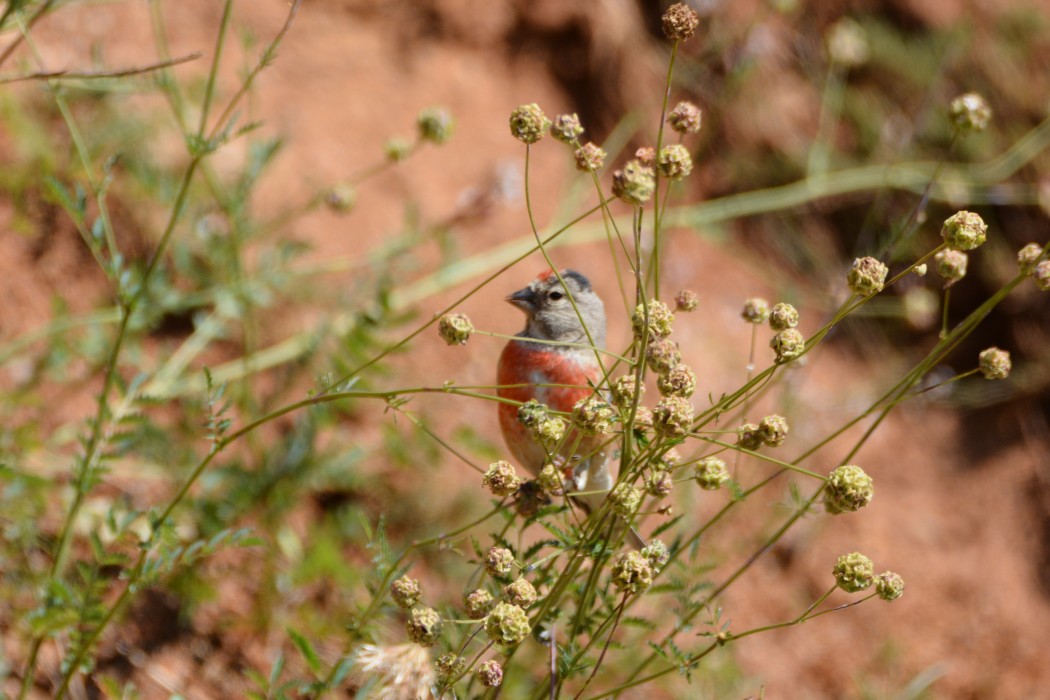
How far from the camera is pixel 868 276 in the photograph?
2008 millimetres

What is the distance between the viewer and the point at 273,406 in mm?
4027

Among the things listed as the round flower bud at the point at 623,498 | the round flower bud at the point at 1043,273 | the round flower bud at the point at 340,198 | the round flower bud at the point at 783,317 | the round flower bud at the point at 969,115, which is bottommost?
the round flower bud at the point at 623,498

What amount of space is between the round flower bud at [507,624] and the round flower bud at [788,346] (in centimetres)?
70

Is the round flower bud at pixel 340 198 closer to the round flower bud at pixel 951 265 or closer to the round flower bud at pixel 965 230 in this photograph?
the round flower bud at pixel 951 265

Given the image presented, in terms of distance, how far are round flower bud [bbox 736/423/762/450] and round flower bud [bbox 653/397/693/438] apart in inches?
7.8

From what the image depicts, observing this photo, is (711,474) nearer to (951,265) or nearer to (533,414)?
(533,414)

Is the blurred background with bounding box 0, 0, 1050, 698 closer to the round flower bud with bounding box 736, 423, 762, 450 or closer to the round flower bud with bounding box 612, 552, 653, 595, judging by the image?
the round flower bud with bounding box 736, 423, 762, 450

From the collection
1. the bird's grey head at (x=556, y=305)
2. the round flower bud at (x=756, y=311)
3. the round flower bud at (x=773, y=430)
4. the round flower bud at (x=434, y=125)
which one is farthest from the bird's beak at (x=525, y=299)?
the round flower bud at (x=773, y=430)

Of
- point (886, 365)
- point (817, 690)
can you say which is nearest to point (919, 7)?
point (886, 365)

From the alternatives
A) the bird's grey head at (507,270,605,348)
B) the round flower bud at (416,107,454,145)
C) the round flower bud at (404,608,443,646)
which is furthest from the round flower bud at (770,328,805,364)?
the round flower bud at (416,107,454,145)

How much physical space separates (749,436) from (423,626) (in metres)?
0.75

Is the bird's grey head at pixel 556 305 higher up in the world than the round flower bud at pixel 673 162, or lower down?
higher up

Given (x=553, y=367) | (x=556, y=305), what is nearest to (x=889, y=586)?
(x=553, y=367)

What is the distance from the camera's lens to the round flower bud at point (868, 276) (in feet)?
6.57
